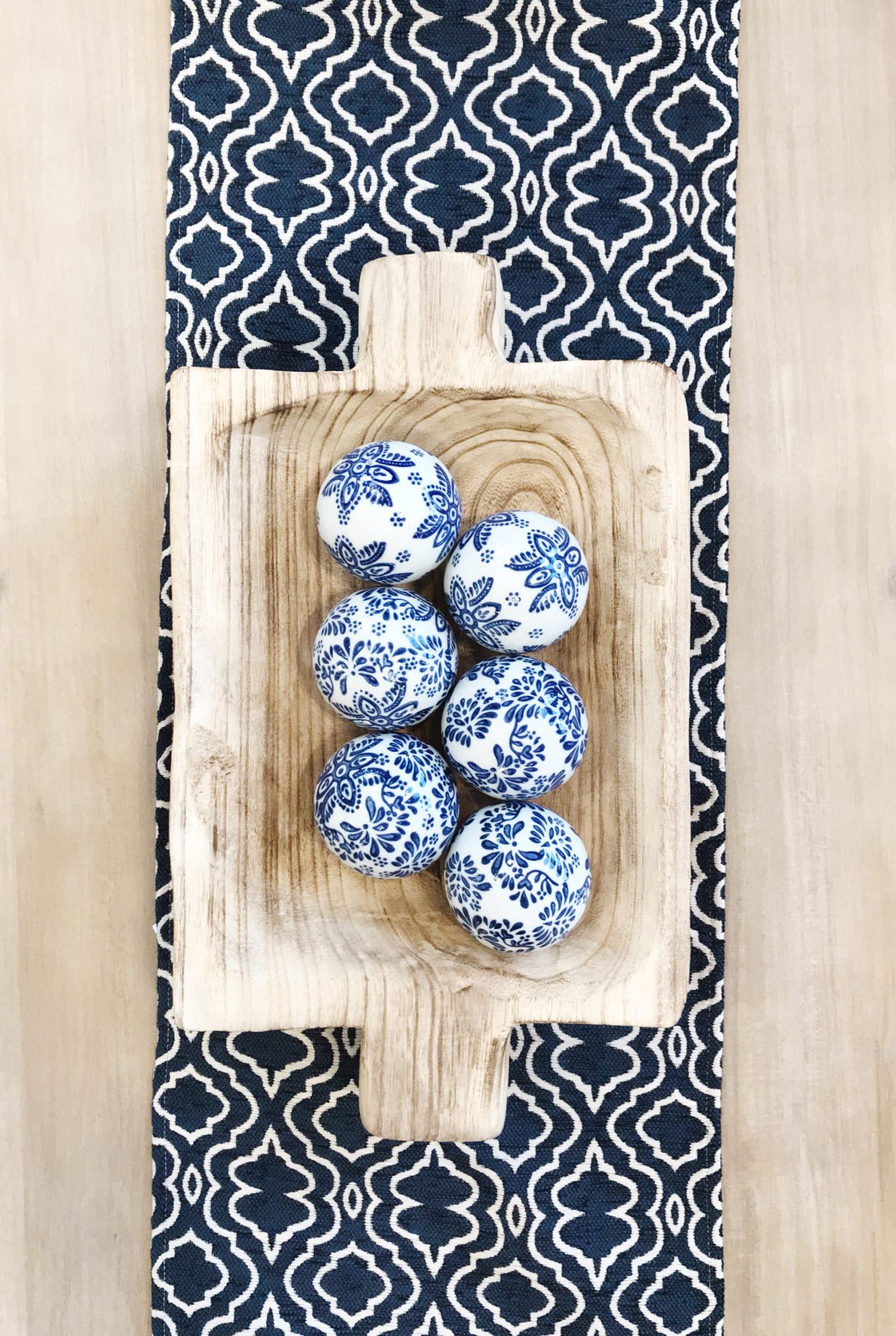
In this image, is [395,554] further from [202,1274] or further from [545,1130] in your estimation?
[202,1274]

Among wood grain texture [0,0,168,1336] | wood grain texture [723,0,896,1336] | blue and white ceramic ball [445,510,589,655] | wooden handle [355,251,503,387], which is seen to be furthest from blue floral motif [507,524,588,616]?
wood grain texture [0,0,168,1336]

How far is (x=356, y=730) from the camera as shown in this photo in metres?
0.71

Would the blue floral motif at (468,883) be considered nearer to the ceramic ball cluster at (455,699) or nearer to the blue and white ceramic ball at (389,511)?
the ceramic ball cluster at (455,699)

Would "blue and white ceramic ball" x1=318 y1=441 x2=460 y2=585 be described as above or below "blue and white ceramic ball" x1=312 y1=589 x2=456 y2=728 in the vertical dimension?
above

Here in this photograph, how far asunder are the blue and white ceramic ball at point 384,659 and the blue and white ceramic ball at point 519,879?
0.31ft

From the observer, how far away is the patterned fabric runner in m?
0.80

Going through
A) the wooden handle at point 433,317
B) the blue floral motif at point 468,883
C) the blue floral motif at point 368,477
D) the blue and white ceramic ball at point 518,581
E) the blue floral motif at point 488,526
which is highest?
the wooden handle at point 433,317

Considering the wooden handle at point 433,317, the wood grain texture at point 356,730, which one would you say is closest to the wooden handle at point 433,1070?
the wood grain texture at point 356,730

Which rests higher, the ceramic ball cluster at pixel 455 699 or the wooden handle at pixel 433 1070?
the ceramic ball cluster at pixel 455 699

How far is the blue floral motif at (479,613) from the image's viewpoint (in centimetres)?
64

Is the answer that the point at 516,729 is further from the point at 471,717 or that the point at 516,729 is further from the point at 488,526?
the point at 488,526

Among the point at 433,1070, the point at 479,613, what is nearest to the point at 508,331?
the point at 479,613

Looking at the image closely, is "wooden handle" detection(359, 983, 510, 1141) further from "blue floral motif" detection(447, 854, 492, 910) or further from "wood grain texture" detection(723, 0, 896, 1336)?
"wood grain texture" detection(723, 0, 896, 1336)

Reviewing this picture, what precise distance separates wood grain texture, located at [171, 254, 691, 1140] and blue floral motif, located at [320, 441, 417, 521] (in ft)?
0.15
